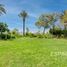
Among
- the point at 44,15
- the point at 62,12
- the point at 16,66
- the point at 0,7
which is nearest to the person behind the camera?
the point at 16,66

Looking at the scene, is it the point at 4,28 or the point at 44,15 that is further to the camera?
the point at 44,15

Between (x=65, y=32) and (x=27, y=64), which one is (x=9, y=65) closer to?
(x=27, y=64)

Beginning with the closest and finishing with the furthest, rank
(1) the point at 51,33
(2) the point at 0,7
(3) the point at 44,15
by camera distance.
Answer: (2) the point at 0,7, (1) the point at 51,33, (3) the point at 44,15

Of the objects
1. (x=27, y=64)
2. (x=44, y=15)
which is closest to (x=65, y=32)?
(x=44, y=15)

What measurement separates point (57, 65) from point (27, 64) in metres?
1.39

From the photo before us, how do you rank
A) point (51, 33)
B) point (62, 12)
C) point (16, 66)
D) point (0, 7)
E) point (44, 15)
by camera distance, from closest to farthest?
point (16, 66) → point (0, 7) → point (51, 33) → point (62, 12) → point (44, 15)

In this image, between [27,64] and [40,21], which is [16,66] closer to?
[27,64]

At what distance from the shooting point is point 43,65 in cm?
933

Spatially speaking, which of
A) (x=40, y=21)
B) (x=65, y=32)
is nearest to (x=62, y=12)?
(x=40, y=21)

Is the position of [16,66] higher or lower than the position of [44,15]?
lower

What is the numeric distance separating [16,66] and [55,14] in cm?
5260

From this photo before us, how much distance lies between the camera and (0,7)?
4403cm

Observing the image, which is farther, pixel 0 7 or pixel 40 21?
pixel 40 21

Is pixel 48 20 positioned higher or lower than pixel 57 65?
higher
